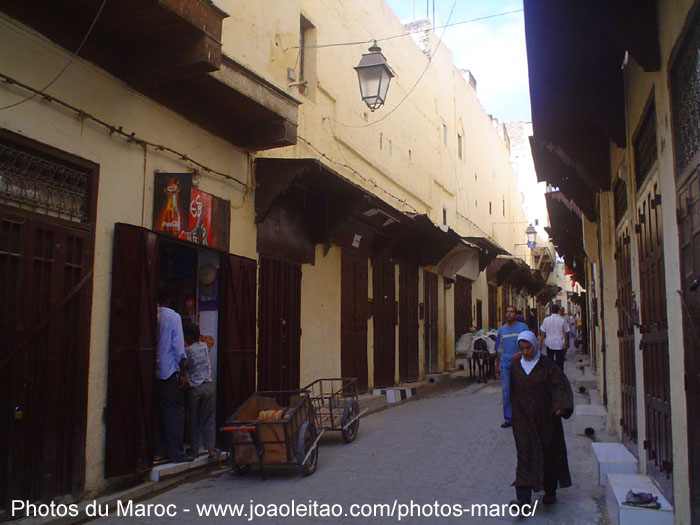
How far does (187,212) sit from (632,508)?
5.22m

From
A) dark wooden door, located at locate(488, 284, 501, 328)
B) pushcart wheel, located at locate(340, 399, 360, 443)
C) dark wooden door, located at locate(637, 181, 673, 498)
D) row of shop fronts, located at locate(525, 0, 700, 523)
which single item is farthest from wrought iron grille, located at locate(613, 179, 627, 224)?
dark wooden door, located at locate(488, 284, 501, 328)

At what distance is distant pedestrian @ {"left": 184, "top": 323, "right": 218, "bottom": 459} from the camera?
24.0 feet

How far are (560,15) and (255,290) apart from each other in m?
5.24

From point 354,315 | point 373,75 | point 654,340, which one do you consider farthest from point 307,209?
point 654,340

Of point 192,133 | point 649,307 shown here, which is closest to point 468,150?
point 192,133

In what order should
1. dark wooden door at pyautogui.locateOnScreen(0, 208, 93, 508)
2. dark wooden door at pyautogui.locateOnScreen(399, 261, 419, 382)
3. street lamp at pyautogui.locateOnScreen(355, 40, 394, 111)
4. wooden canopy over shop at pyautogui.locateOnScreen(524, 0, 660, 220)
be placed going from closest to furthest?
wooden canopy over shop at pyautogui.locateOnScreen(524, 0, 660, 220), dark wooden door at pyautogui.locateOnScreen(0, 208, 93, 508), street lamp at pyautogui.locateOnScreen(355, 40, 394, 111), dark wooden door at pyautogui.locateOnScreen(399, 261, 419, 382)

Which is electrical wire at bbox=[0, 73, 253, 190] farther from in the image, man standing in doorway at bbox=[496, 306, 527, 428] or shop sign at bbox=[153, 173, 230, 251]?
man standing in doorway at bbox=[496, 306, 527, 428]

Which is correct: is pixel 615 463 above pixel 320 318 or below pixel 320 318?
below

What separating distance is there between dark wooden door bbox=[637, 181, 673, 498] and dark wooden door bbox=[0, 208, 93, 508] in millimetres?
4772

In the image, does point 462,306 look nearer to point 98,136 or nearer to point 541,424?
point 541,424

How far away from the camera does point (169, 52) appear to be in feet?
21.5

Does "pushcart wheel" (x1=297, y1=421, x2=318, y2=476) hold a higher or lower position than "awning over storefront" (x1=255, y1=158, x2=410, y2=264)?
lower

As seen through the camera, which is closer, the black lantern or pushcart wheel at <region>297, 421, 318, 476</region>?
pushcart wheel at <region>297, 421, 318, 476</region>

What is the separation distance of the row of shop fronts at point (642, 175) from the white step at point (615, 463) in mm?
127
